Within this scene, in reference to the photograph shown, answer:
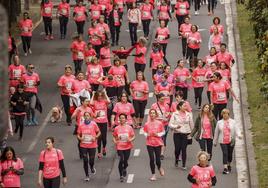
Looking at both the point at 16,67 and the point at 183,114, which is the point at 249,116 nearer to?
the point at 183,114

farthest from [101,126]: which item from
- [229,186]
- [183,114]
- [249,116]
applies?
[249,116]

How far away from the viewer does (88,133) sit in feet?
54.4

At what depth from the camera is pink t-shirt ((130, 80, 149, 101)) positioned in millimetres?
20672

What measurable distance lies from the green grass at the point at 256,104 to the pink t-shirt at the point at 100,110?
348 centimetres

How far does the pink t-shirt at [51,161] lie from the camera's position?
14609 millimetres

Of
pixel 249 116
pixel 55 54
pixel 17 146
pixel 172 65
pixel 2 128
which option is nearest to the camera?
pixel 2 128

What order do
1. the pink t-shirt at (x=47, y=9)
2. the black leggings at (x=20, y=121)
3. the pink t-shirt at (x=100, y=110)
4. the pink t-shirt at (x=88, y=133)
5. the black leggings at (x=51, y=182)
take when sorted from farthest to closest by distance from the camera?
the pink t-shirt at (x=47, y=9), the black leggings at (x=20, y=121), the pink t-shirt at (x=100, y=110), the pink t-shirt at (x=88, y=133), the black leggings at (x=51, y=182)

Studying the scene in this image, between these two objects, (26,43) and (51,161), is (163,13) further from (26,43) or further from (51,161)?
(51,161)

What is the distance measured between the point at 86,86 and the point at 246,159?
16.4 feet

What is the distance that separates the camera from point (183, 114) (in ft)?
56.0

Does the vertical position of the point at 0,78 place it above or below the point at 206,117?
above

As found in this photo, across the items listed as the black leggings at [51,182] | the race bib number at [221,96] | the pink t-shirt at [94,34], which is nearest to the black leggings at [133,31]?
the pink t-shirt at [94,34]

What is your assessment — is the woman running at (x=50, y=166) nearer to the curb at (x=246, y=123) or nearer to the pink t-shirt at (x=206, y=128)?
the pink t-shirt at (x=206, y=128)

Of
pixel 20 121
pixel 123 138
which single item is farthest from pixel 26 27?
pixel 123 138
